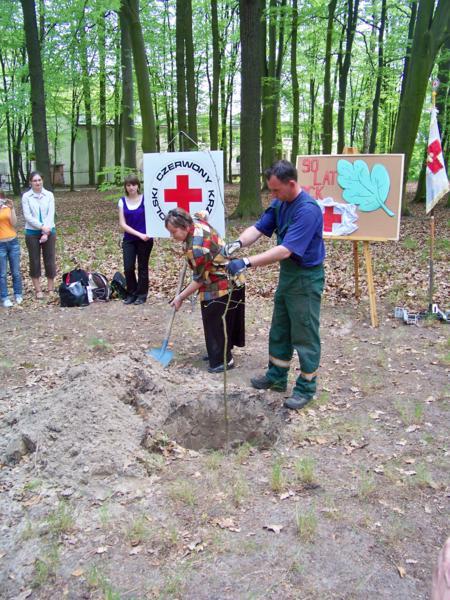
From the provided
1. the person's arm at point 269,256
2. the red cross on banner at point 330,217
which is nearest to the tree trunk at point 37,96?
the red cross on banner at point 330,217

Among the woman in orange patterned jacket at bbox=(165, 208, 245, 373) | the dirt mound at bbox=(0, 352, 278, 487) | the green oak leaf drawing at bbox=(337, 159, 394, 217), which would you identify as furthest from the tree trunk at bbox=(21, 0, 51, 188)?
the dirt mound at bbox=(0, 352, 278, 487)

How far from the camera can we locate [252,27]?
11852 millimetres

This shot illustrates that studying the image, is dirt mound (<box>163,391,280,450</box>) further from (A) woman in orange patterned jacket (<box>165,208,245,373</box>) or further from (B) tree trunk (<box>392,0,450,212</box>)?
(B) tree trunk (<box>392,0,450,212</box>)

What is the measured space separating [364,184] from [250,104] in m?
6.65

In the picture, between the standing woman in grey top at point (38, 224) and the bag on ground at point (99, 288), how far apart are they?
761 millimetres

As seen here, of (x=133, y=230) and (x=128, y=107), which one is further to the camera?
(x=128, y=107)

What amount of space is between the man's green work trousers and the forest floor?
350mm

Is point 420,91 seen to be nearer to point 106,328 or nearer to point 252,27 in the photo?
point 252,27

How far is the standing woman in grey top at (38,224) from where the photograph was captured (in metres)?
7.79

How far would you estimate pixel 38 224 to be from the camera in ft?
25.8

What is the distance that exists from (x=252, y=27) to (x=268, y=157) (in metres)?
7.85

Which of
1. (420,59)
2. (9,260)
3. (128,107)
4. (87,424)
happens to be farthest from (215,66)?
(87,424)

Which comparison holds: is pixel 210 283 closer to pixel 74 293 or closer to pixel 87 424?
pixel 87 424

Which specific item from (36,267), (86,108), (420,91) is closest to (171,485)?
(36,267)
